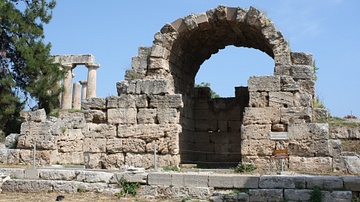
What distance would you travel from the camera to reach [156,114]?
516 inches

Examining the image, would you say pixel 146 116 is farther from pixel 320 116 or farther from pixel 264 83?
pixel 320 116

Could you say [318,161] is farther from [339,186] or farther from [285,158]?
[339,186]

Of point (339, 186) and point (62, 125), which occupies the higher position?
point (62, 125)

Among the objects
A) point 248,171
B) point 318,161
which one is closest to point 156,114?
point 248,171

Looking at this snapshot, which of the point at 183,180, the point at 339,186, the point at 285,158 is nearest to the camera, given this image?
the point at 339,186

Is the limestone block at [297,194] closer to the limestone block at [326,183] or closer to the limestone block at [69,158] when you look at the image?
the limestone block at [326,183]

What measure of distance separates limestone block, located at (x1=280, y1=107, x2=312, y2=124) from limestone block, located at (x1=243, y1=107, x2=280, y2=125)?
0.53 feet

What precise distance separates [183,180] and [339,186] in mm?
3278

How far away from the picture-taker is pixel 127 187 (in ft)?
34.2

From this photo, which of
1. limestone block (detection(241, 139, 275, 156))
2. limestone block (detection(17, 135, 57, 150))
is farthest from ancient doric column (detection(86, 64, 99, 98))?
limestone block (detection(241, 139, 275, 156))

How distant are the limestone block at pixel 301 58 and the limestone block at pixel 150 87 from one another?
12.4 ft

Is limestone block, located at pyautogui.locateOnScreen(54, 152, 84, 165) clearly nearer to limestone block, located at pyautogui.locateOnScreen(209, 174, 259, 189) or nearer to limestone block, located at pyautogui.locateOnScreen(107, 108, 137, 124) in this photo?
limestone block, located at pyautogui.locateOnScreen(107, 108, 137, 124)

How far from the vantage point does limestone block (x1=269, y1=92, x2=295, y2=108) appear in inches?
492

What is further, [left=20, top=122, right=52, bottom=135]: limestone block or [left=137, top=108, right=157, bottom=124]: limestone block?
[left=20, top=122, right=52, bottom=135]: limestone block
